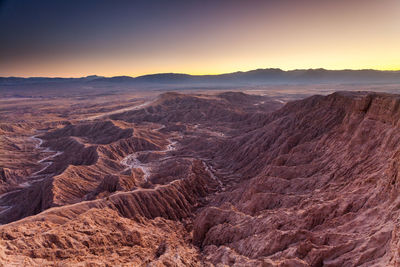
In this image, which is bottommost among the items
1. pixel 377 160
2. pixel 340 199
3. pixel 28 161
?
pixel 28 161

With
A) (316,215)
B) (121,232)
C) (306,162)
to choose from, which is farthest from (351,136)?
(121,232)

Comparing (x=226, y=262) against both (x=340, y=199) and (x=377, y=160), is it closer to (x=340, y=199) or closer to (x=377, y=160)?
(x=340, y=199)

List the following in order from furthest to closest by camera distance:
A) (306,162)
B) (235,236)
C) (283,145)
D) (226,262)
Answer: (283,145), (306,162), (235,236), (226,262)

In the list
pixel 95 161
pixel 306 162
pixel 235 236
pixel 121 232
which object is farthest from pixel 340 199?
pixel 95 161

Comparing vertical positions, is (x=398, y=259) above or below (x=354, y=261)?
above

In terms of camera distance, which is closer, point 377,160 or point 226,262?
point 226,262

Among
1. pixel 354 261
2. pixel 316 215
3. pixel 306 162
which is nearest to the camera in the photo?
pixel 354 261

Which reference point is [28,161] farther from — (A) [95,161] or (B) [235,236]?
(B) [235,236]
